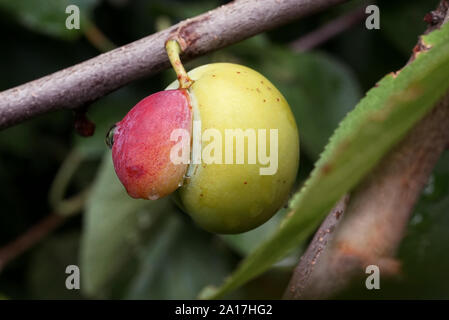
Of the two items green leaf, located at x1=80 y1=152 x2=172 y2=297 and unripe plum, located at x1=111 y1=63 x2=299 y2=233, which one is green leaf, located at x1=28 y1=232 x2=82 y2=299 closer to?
green leaf, located at x1=80 y1=152 x2=172 y2=297

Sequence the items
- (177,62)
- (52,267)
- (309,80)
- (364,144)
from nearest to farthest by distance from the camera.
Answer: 1. (364,144)
2. (177,62)
3. (309,80)
4. (52,267)

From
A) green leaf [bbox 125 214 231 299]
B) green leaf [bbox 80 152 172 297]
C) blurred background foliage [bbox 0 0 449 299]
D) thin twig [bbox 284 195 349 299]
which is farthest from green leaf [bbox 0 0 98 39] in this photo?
thin twig [bbox 284 195 349 299]

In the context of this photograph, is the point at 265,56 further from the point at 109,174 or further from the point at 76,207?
the point at 76,207

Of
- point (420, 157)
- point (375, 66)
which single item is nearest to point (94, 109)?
point (375, 66)

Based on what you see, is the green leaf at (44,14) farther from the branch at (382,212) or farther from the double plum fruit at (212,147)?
the branch at (382,212)

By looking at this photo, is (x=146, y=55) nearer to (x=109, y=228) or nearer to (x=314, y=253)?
(x=314, y=253)

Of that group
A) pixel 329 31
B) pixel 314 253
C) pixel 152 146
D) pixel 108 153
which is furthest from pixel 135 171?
pixel 329 31
